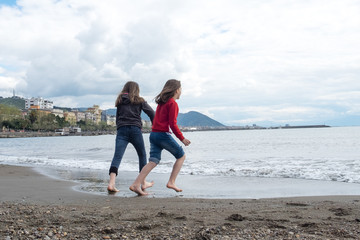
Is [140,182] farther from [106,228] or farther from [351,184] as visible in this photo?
[351,184]

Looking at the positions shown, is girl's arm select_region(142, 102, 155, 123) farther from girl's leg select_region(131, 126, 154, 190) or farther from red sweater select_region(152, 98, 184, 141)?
red sweater select_region(152, 98, 184, 141)

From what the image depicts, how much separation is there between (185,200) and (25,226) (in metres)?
2.59

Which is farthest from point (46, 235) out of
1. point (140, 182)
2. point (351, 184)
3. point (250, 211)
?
point (351, 184)

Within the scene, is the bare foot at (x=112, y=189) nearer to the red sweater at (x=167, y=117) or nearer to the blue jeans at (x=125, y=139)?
the blue jeans at (x=125, y=139)

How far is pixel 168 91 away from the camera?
5.73m

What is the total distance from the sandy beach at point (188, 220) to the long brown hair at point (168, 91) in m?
1.59

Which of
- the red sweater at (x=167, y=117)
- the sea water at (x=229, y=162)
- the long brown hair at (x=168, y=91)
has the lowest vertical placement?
the sea water at (x=229, y=162)

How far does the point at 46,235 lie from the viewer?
3121 millimetres

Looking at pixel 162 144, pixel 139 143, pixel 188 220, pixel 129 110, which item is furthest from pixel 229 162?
pixel 188 220

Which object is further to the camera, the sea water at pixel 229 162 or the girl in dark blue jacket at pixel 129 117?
the sea water at pixel 229 162

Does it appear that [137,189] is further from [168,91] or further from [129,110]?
[168,91]

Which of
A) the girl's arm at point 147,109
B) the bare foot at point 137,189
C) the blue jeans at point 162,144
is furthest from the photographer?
the girl's arm at point 147,109

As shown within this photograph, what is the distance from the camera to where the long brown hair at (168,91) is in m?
5.74

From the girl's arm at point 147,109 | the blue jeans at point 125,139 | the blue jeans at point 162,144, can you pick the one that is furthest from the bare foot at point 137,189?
the girl's arm at point 147,109
